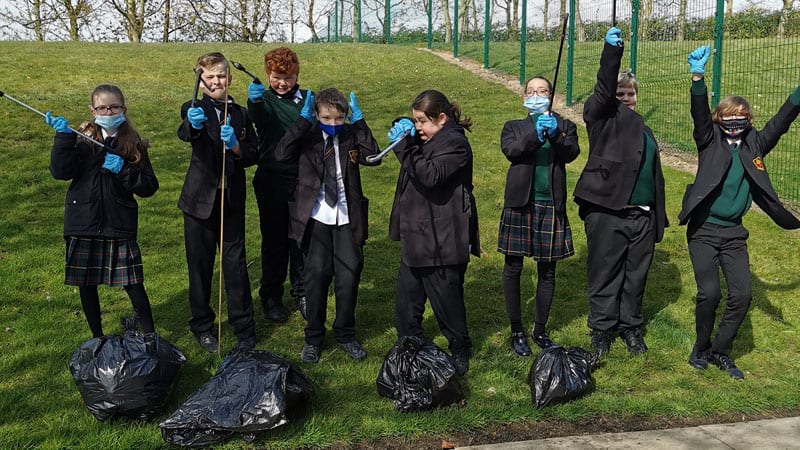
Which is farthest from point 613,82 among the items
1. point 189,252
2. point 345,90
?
point 345,90

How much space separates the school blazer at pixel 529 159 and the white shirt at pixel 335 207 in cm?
108

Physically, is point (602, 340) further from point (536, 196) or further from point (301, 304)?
point (301, 304)

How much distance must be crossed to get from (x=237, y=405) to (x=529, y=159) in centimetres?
236

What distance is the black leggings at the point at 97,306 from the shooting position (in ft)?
14.0

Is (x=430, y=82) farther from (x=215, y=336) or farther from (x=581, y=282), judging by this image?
(x=215, y=336)

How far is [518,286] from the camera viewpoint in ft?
15.2

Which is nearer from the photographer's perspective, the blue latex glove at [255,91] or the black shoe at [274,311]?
the blue latex glove at [255,91]

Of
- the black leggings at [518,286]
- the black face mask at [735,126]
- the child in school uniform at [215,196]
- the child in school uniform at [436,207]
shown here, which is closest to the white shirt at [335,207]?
the child in school uniform at [436,207]

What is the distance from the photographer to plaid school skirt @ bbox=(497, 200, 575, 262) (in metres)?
4.45

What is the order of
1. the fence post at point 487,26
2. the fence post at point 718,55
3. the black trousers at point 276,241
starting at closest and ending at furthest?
the black trousers at point 276,241 → the fence post at point 718,55 → the fence post at point 487,26

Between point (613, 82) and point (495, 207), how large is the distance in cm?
403

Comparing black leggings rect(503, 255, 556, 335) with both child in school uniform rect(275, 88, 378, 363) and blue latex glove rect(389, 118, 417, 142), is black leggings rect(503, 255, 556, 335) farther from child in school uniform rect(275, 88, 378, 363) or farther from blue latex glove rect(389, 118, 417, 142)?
blue latex glove rect(389, 118, 417, 142)

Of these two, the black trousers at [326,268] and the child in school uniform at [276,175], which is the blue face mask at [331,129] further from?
the black trousers at [326,268]

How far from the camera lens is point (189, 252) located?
4.44 m
